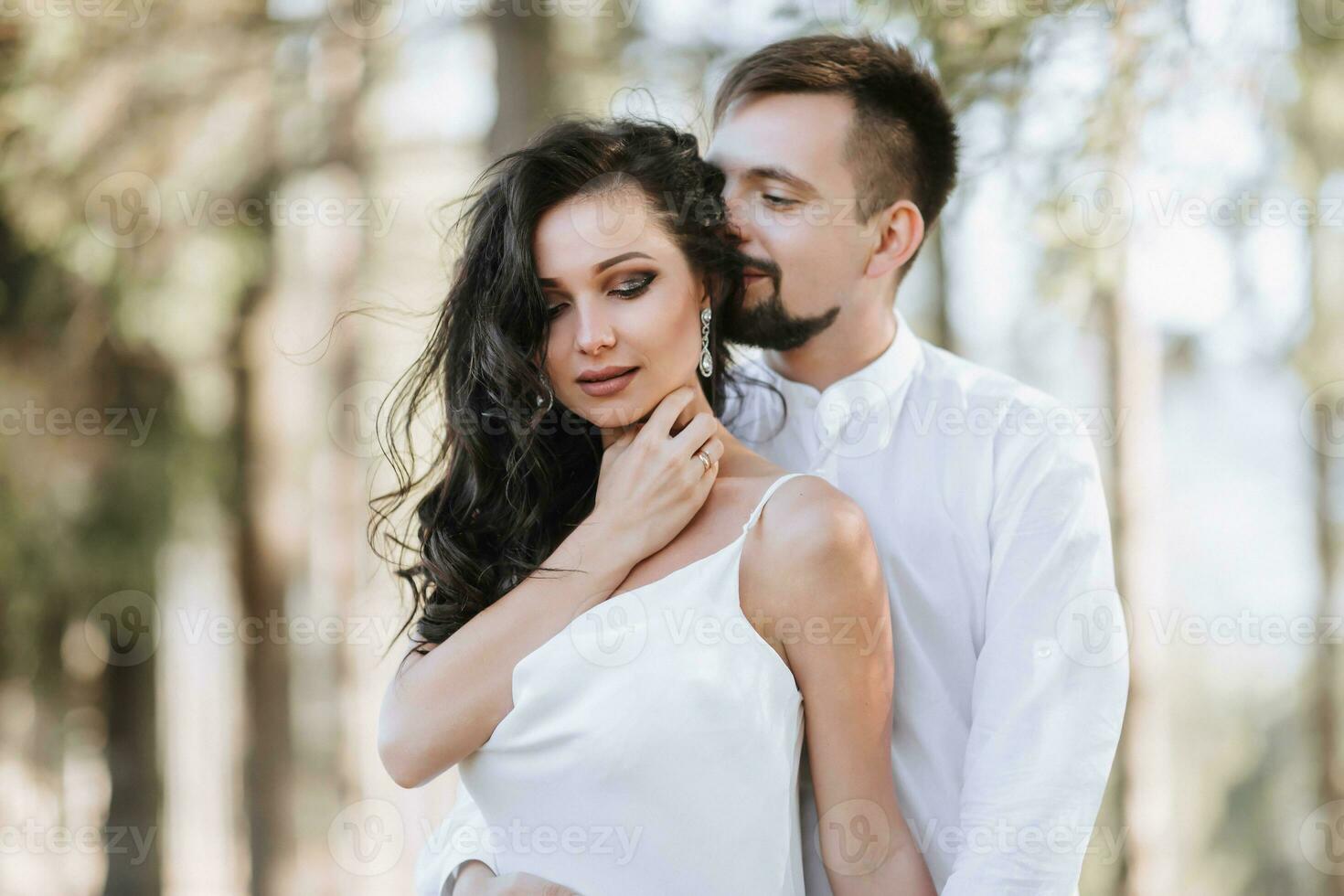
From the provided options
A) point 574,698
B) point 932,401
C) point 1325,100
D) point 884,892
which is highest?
point 1325,100

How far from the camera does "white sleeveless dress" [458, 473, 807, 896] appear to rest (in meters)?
1.98

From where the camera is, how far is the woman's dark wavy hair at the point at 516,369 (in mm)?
2143

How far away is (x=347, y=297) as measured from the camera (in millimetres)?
7312

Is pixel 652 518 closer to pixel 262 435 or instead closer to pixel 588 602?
pixel 588 602

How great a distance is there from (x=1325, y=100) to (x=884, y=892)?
5.49m

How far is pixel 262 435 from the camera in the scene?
753 centimetres

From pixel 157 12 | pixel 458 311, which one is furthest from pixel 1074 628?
pixel 157 12
